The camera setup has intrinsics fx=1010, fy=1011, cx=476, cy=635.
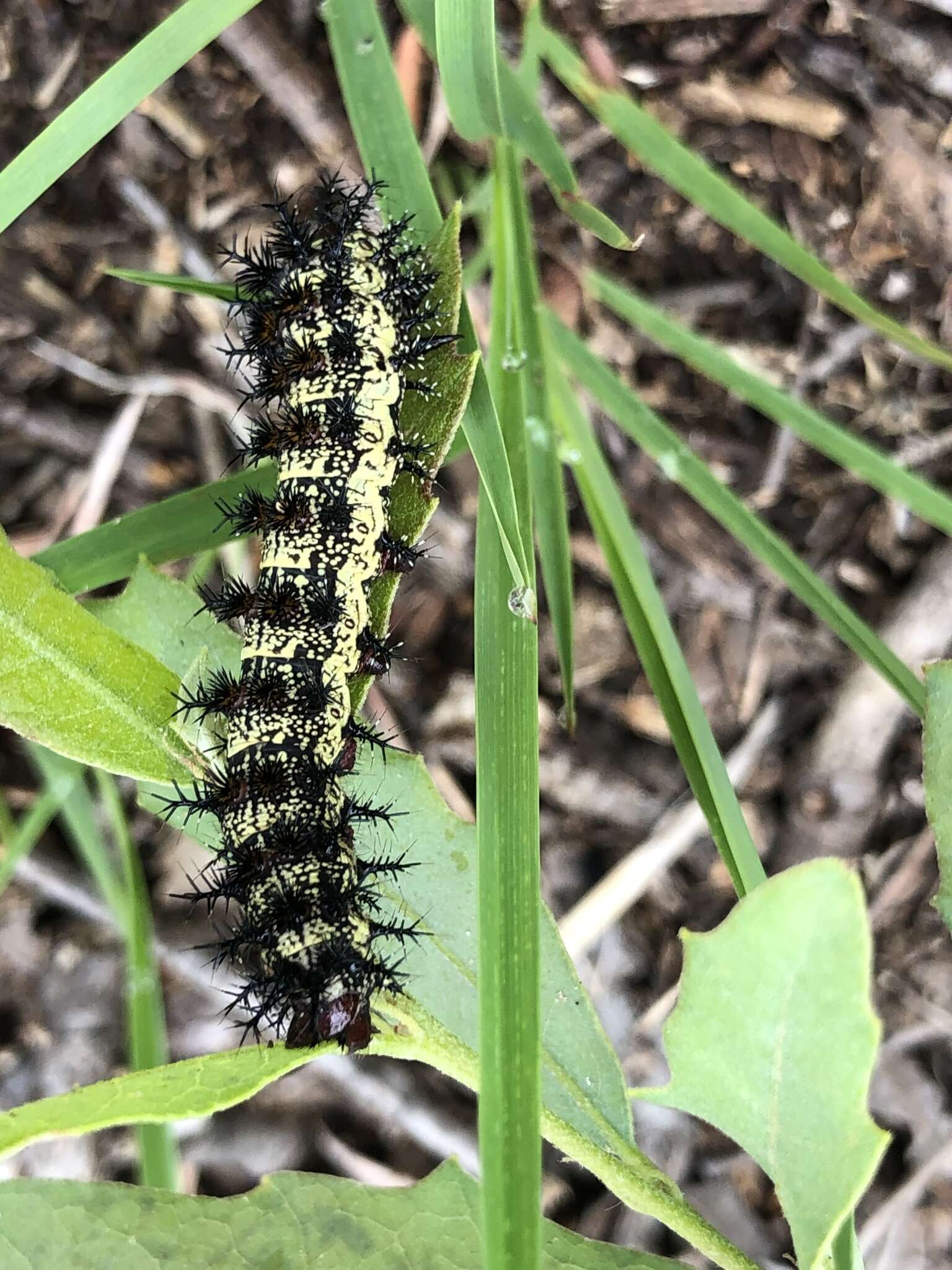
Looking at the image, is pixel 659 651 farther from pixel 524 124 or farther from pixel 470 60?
pixel 470 60

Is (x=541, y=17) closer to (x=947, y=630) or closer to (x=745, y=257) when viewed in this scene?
(x=745, y=257)

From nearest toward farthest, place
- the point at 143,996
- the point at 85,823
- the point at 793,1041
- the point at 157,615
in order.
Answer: the point at 793,1041
the point at 157,615
the point at 143,996
the point at 85,823

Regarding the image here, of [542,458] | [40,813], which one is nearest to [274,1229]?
[40,813]

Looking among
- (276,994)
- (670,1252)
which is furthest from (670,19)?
(670,1252)

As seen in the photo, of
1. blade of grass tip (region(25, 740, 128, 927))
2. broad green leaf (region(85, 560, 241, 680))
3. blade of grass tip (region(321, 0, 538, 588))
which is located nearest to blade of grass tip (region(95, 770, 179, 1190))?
blade of grass tip (region(25, 740, 128, 927))

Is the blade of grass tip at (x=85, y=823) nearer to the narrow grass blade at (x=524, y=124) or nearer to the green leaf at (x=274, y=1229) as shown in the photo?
the green leaf at (x=274, y=1229)

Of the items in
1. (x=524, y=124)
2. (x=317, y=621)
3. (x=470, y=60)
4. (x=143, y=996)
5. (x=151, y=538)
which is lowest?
(x=143, y=996)
